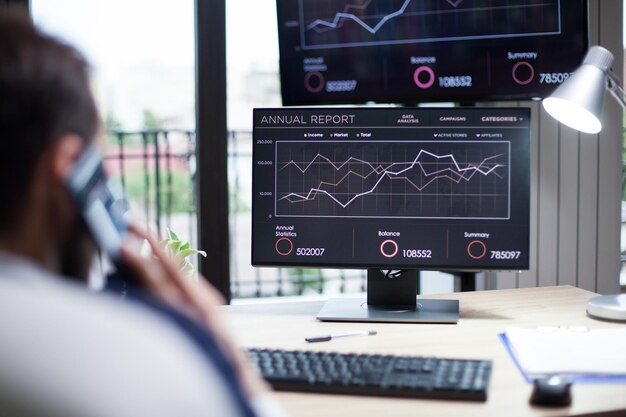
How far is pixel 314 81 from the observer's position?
2154 mm

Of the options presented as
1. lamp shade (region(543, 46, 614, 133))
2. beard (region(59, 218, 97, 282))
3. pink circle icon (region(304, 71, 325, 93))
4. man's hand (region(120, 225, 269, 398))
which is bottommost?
man's hand (region(120, 225, 269, 398))

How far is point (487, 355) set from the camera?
1.41 m

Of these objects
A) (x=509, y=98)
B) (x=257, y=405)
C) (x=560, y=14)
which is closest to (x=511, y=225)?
(x=509, y=98)

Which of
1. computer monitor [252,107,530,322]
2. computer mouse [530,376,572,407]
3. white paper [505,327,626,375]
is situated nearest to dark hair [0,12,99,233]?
computer mouse [530,376,572,407]

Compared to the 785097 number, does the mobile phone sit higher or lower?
higher

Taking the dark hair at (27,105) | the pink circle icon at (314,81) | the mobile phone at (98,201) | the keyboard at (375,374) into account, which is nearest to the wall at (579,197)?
the pink circle icon at (314,81)

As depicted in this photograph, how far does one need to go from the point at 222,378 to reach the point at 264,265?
1225mm

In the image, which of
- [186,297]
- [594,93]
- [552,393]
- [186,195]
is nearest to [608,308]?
[594,93]

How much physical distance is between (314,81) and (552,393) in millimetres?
1257

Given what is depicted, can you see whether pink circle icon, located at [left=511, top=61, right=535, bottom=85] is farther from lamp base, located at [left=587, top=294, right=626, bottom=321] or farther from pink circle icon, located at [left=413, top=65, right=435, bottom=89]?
lamp base, located at [left=587, top=294, right=626, bottom=321]

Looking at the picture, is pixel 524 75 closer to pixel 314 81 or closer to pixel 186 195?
pixel 314 81

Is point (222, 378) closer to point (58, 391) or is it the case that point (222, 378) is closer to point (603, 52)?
point (58, 391)

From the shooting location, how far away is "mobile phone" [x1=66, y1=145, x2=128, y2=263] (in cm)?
64

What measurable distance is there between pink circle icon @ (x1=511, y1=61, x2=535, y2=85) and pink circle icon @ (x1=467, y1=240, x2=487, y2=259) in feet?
1.88
